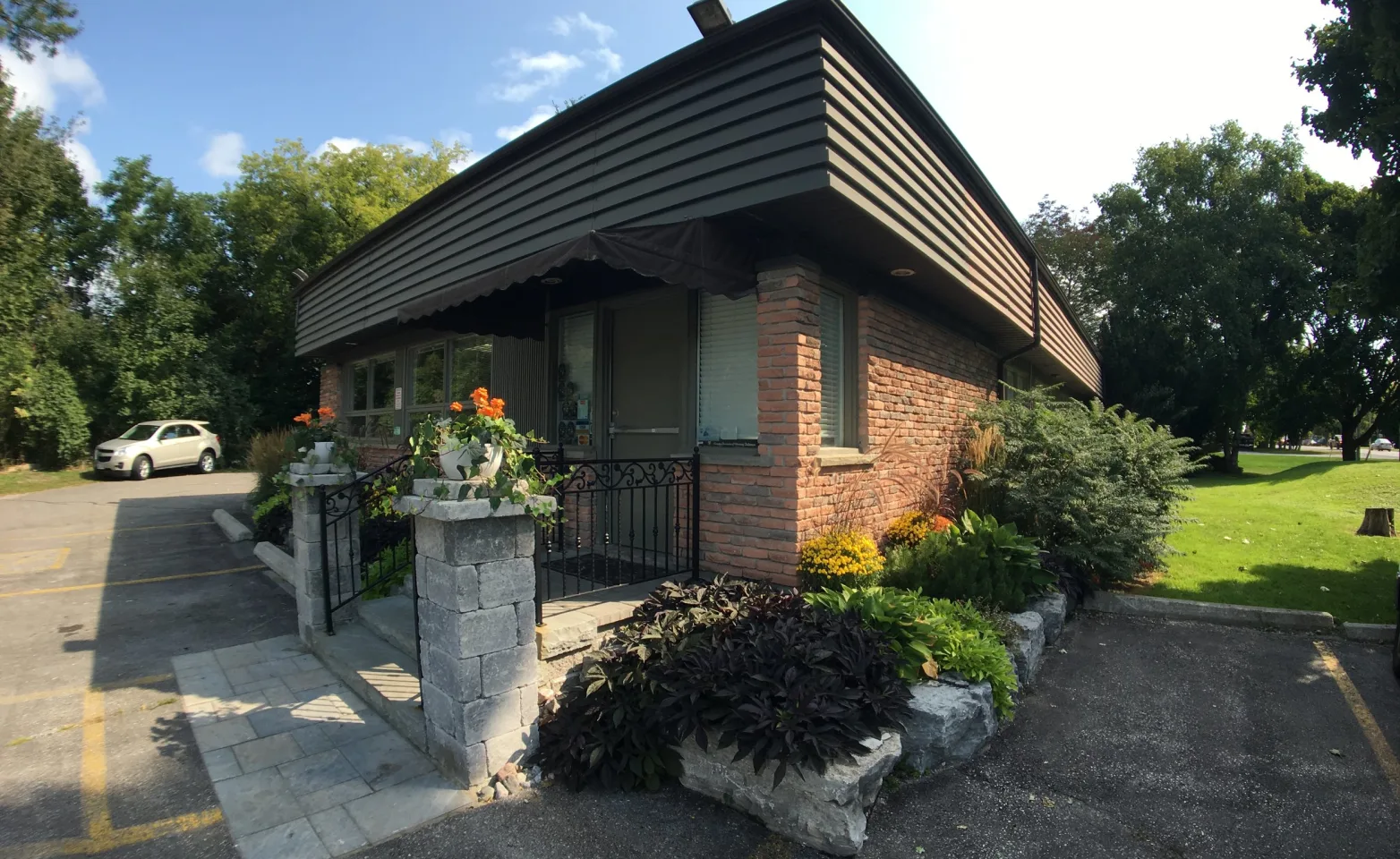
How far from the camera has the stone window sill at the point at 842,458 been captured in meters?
4.81

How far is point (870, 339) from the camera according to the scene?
560 cm

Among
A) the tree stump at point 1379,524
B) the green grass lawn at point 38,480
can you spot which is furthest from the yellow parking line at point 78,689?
the green grass lawn at point 38,480

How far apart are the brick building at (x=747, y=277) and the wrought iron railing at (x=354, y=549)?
150 centimetres

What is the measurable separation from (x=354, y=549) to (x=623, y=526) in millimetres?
2219

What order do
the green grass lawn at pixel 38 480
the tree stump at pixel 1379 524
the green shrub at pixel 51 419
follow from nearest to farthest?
the tree stump at pixel 1379 524
the green grass lawn at pixel 38 480
the green shrub at pixel 51 419

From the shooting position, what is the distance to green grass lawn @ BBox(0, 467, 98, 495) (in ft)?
49.5

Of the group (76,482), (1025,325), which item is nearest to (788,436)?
(1025,325)

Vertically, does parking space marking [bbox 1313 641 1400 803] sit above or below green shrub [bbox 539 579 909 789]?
below

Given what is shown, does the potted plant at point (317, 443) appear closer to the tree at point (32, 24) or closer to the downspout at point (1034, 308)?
the downspout at point (1034, 308)

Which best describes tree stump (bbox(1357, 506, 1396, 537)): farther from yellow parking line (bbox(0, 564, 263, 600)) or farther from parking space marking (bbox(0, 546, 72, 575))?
parking space marking (bbox(0, 546, 72, 575))

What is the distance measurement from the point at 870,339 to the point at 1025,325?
414cm

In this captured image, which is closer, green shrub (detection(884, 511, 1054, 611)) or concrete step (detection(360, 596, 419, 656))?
concrete step (detection(360, 596, 419, 656))

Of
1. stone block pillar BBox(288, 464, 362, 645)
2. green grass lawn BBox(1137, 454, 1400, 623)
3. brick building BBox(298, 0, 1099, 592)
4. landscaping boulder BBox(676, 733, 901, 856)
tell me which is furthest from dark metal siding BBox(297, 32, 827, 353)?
green grass lawn BBox(1137, 454, 1400, 623)

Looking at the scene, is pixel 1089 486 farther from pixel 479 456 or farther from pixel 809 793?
pixel 479 456
